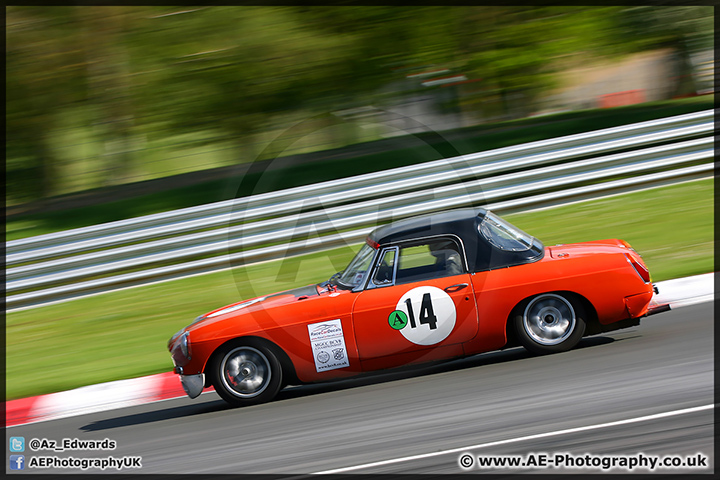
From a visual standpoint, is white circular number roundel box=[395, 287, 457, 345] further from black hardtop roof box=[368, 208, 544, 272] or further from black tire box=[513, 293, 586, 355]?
black tire box=[513, 293, 586, 355]

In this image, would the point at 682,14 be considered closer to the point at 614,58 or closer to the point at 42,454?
the point at 614,58

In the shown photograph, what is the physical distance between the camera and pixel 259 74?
12047mm

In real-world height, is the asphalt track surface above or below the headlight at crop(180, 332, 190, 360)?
below

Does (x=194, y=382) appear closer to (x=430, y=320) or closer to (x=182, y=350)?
(x=182, y=350)

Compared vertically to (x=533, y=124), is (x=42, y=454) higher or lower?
lower

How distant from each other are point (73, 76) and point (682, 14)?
11866 millimetres

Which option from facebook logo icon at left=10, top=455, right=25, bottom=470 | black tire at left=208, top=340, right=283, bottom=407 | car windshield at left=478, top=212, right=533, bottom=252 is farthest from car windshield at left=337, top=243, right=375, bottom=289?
facebook logo icon at left=10, top=455, right=25, bottom=470

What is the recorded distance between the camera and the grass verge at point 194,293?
295 inches

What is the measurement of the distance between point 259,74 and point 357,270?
7265mm

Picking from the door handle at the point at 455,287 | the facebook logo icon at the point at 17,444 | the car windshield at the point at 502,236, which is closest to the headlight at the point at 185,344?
the facebook logo icon at the point at 17,444

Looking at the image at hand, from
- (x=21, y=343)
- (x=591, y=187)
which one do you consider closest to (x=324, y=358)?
(x=21, y=343)

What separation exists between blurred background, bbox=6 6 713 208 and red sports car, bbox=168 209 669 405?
707cm

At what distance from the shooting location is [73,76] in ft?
38.7

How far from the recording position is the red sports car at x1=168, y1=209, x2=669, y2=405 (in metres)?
5.47
